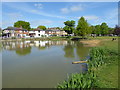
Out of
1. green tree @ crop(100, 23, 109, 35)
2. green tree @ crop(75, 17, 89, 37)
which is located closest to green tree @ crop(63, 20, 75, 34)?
green tree @ crop(75, 17, 89, 37)

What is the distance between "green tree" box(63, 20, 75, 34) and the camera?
6251 centimetres

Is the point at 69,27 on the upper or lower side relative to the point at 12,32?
upper

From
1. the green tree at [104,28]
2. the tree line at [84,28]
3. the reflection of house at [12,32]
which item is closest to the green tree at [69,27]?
the tree line at [84,28]

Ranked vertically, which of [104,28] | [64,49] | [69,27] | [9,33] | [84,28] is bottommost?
[64,49]

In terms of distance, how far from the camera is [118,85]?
6.21m

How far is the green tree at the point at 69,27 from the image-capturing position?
205ft

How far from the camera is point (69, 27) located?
2482 inches

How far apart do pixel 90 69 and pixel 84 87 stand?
3656mm

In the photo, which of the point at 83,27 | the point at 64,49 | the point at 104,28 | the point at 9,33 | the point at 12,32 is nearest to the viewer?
the point at 64,49

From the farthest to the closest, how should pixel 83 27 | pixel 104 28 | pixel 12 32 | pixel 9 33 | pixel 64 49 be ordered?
pixel 104 28
pixel 12 32
pixel 9 33
pixel 83 27
pixel 64 49

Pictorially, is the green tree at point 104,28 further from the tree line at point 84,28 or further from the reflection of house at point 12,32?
the reflection of house at point 12,32

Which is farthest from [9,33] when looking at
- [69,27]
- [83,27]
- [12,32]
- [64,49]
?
[64,49]

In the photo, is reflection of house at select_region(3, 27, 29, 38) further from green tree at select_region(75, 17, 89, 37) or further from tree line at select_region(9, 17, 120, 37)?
green tree at select_region(75, 17, 89, 37)

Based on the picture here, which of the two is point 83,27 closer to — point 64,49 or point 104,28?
point 64,49
